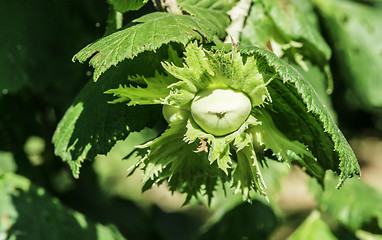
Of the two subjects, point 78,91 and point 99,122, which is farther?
point 78,91

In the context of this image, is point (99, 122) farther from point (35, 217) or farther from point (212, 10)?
point (35, 217)

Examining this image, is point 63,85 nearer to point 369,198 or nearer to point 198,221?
point 369,198

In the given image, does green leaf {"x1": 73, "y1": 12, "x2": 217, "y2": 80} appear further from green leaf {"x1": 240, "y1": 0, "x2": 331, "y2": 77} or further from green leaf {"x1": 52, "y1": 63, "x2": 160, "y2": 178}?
green leaf {"x1": 240, "y1": 0, "x2": 331, "y2": 77}

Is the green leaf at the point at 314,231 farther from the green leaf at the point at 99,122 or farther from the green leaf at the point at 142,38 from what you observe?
the green leaf at the point at 142,38

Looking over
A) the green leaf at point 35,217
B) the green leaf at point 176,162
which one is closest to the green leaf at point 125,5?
the green leaf at point 176,162

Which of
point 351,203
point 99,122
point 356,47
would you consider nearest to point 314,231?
point 351,203

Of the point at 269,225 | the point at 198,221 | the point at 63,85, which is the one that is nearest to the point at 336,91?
the point at 269,225

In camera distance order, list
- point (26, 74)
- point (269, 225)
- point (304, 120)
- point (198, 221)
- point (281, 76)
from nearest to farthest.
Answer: point (281, 76) < point (304, 120) < point (26, 74) < point (269, 225) < point (198, 221)
